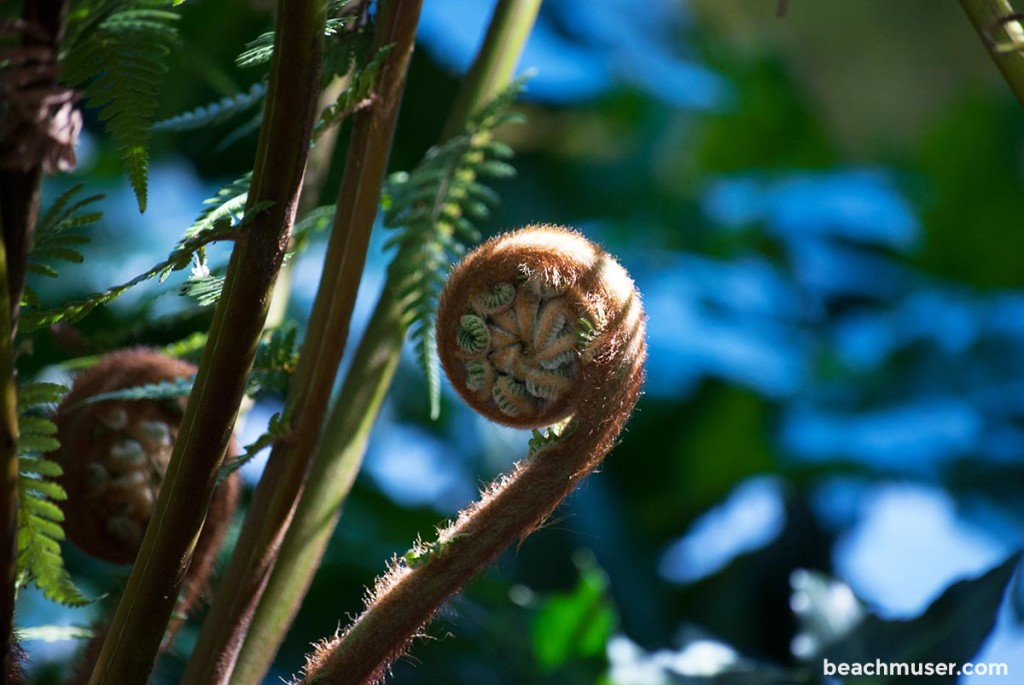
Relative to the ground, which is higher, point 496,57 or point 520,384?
point 496,57

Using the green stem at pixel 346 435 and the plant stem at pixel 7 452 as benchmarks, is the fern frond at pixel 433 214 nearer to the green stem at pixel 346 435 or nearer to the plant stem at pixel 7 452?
the green stem at pixel 346 435

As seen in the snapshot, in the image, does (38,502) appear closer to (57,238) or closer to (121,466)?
(57,238)

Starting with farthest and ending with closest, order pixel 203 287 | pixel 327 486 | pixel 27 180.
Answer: pixel 327 486
pixel 203 287
pixel 27 180

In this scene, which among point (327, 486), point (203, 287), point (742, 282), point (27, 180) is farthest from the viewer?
point (742, 282)

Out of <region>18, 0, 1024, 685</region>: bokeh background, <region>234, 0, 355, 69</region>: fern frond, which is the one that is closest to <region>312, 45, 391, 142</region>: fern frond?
<region>234, 0, 355, 69</region>: fern frond

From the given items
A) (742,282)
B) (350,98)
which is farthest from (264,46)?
(742,282)

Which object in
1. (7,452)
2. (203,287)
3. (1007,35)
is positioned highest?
(1007,35)
